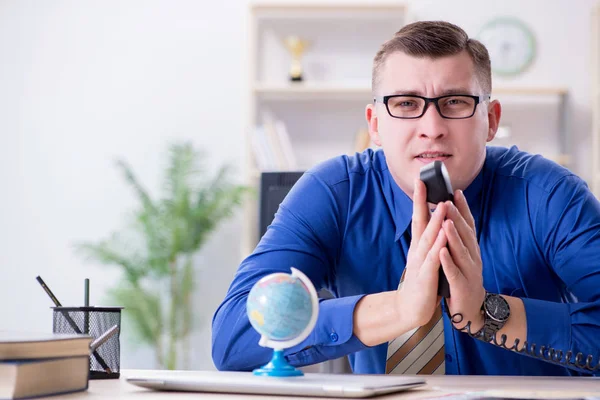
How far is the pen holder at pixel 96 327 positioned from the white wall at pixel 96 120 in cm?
306

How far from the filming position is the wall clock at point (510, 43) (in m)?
4.11

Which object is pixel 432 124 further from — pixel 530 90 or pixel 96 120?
pixel 96 120

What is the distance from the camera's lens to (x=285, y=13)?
4191 mm

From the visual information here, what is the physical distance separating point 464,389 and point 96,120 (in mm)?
3689

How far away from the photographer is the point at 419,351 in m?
1.43

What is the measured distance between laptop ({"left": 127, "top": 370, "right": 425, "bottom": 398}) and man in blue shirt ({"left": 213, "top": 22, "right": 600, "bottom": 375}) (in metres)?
0.31

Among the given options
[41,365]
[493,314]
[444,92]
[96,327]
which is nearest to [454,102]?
[444,92]

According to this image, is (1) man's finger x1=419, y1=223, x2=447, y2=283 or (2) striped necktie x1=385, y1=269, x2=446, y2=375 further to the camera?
(2) striped necktie x1=385, y1=269, x2=446, y2=375

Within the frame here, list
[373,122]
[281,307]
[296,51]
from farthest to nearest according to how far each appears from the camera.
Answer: [296,51], [373,122], [281,307]

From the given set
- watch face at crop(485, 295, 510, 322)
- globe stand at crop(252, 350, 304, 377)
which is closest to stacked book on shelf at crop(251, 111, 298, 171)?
watch face at crop(485, 295, 510, 322)

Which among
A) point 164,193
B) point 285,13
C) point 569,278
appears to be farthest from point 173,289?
point 569,278

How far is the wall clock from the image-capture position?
4.11 m

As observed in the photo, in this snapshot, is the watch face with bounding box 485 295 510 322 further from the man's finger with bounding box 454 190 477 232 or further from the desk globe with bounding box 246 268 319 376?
the desk globe with bounding box 246 268 319 376

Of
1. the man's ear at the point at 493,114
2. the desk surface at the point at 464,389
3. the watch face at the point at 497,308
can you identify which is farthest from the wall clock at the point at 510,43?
the desk surface at the point at 464,389
